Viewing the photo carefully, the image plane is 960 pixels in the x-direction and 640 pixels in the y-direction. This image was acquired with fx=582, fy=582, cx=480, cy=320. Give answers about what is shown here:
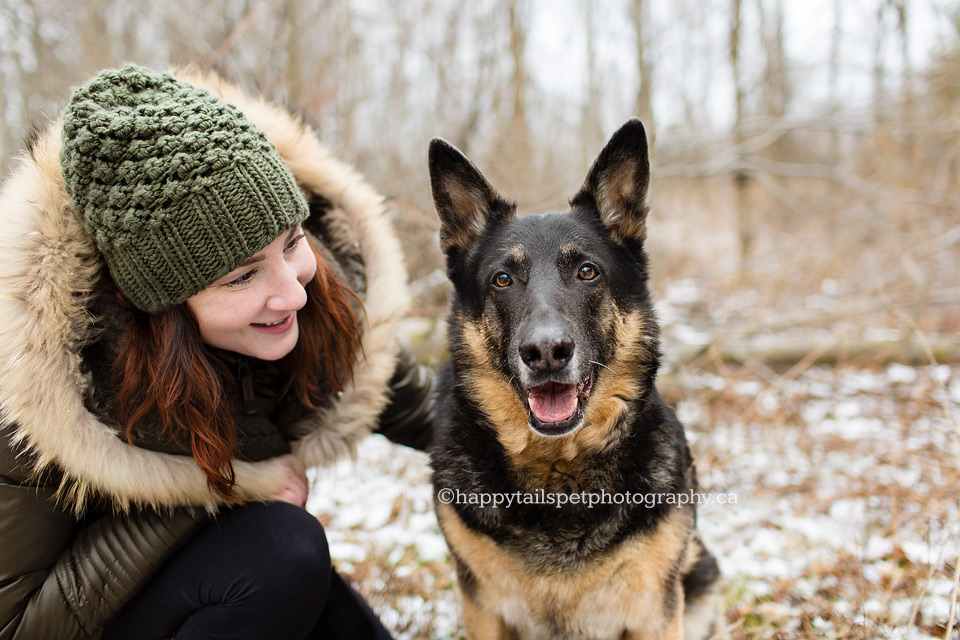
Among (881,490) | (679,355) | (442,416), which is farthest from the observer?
(679,355)

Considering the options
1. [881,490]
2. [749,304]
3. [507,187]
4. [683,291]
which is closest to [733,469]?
[881,490]

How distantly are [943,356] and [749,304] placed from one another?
2855 mm

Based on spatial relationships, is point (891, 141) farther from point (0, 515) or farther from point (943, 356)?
point (0, 515)

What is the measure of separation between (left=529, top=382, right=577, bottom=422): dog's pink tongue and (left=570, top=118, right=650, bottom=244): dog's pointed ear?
0.73 metres

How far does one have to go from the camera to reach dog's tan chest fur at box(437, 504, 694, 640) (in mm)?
2195

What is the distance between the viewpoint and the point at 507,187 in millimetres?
6793

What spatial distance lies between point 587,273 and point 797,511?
2.70 meters

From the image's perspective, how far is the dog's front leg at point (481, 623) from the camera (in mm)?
2398

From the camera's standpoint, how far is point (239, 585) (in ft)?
7.14

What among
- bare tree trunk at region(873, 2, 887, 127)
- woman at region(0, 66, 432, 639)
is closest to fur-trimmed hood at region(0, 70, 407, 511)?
woman at region(0, 66, 432, 639)

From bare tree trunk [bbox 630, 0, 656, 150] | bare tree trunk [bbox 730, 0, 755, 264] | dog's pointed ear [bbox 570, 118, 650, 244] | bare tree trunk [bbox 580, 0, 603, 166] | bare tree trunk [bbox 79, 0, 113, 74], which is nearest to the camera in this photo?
dog's pointed ear [bbox 570, 118, 650, 244]

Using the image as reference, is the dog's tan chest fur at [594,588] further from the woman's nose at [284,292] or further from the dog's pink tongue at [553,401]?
the woman's nose at [284,292]

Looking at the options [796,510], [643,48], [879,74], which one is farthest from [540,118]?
[796,510]

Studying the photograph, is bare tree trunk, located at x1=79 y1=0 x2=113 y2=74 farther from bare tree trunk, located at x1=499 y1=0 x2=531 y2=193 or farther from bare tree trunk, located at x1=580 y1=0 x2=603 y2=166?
bare tree trunk, located at x1=580 y1=0 x2=603 y2=166
